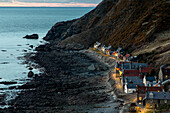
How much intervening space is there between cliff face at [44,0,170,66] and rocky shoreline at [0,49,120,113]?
2603 cm

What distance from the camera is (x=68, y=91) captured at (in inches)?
2511

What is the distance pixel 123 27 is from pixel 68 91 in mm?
79173

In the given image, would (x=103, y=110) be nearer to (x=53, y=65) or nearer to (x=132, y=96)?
(x=132, y=96)

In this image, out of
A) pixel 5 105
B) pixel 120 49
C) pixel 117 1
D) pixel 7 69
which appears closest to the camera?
pixel 5 105

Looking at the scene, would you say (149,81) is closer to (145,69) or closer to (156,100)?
(145,69)

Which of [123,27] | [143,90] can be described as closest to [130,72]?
[143,90]

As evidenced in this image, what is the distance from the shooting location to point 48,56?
114 metres

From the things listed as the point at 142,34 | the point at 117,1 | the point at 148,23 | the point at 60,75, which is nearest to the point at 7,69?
the point at 60,75

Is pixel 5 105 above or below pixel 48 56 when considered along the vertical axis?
below

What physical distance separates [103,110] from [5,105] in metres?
23.0

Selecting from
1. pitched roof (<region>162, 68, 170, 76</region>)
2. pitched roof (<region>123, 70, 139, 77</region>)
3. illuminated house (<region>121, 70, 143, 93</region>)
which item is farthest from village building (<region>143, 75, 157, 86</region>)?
pitched roof (<region>123, 70, 139, 77</region>)

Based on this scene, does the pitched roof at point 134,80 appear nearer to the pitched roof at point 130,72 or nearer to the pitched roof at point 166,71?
the pitched roof at point 130,72

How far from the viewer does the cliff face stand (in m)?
110

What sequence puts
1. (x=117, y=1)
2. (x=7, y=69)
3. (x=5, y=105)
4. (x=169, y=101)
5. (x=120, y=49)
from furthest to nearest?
1. (x=117, y=1)
2. (x=120, y=49)
3. (x=7, y=69)
4. (x=5, y=105)
5. (x=169, y=101)
